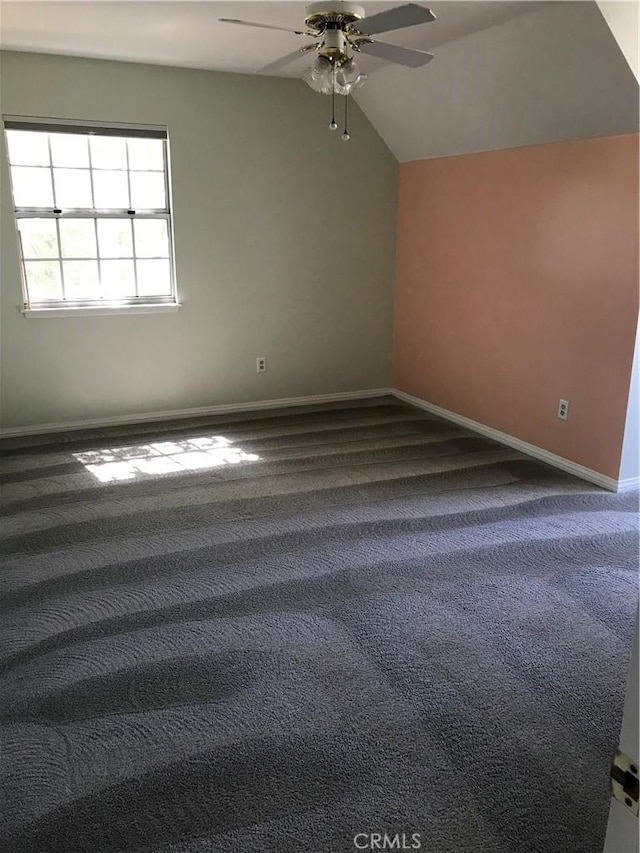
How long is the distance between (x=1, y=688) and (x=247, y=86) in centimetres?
412

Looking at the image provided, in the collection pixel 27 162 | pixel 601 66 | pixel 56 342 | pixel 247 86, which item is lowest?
pixel 56 342

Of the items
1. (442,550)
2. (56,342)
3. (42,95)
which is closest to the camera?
(442,550)

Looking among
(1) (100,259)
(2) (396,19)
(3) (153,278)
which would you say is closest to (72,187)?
(1) (100,259)

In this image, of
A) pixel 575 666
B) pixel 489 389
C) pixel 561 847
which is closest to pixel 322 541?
pixel 575 666

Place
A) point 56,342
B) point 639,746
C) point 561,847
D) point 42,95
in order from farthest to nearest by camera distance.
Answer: point 56,342 → point 42,95 → point 561,847 → point 639,746

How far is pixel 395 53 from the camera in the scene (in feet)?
9.28

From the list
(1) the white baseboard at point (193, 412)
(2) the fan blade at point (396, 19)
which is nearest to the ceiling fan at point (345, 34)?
(2) the fan blade at point (396, 19)

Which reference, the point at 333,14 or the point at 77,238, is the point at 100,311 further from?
the point at 333,14

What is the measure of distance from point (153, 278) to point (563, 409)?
2941mm

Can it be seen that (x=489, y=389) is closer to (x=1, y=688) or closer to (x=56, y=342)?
(x=56, y=342)

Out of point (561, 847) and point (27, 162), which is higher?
point (27, 162)

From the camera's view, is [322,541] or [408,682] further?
[322,541]

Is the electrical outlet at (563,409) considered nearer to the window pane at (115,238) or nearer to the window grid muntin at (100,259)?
the window grid muntin at (100,259)

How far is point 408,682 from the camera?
7.27ft
